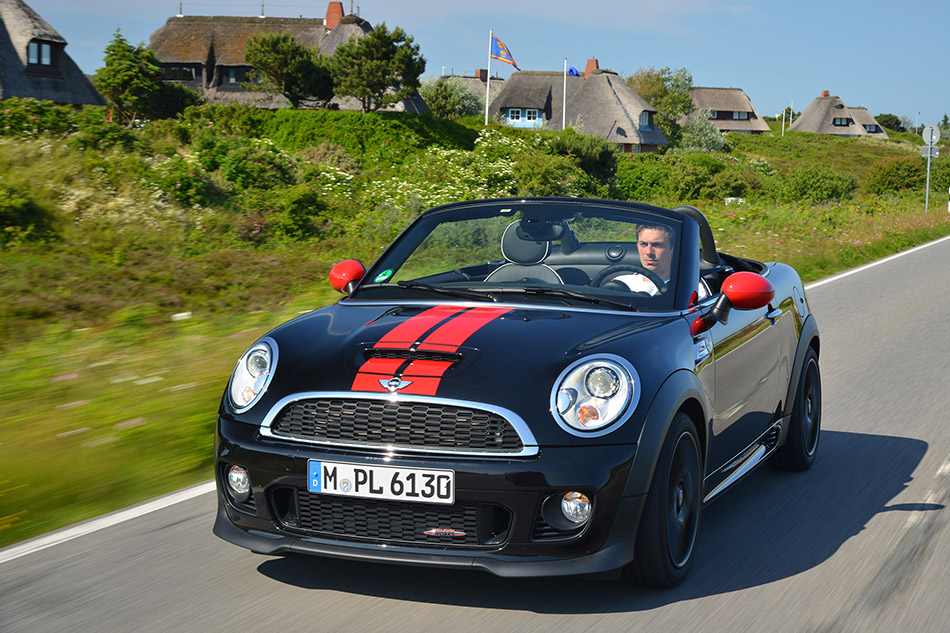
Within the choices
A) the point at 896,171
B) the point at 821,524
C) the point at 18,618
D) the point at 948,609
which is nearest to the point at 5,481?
the point at 18,618

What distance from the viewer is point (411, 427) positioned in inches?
138

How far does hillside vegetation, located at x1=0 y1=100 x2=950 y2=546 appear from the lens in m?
5.72

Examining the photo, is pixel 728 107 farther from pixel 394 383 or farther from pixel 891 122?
pixel 394 383

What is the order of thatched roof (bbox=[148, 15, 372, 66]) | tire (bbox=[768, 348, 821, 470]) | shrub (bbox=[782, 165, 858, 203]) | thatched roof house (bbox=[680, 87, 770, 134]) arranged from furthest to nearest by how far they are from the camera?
thatched roof house (bbox=[680, 87, 770, 134]) → thatched roof (bbox=[148, 15, 372, 66]) → shrub (bbox=[782, 165, 858, 203]) → tire (bbox=[768, 348, 821, 470])

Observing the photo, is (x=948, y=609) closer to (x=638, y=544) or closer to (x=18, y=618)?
(x=638, y=544)

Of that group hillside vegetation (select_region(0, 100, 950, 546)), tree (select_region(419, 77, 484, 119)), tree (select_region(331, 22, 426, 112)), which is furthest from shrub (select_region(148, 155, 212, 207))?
tree (select_region(419, 77, 484, 119))

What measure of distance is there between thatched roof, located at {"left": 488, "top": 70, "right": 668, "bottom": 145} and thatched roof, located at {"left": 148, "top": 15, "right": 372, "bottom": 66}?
2048 cm

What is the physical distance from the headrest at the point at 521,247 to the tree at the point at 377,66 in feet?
185

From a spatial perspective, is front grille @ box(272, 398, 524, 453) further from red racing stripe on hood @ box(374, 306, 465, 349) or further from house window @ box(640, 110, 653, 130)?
house window @ box(640, 110, 653, 130)

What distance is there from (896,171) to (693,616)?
72516 mm

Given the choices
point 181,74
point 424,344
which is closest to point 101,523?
point 424,344

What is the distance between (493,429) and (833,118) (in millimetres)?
160850

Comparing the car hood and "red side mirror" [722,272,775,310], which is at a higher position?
"red side mirror" [722,272,775,310]

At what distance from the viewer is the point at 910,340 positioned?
10.8 meters
